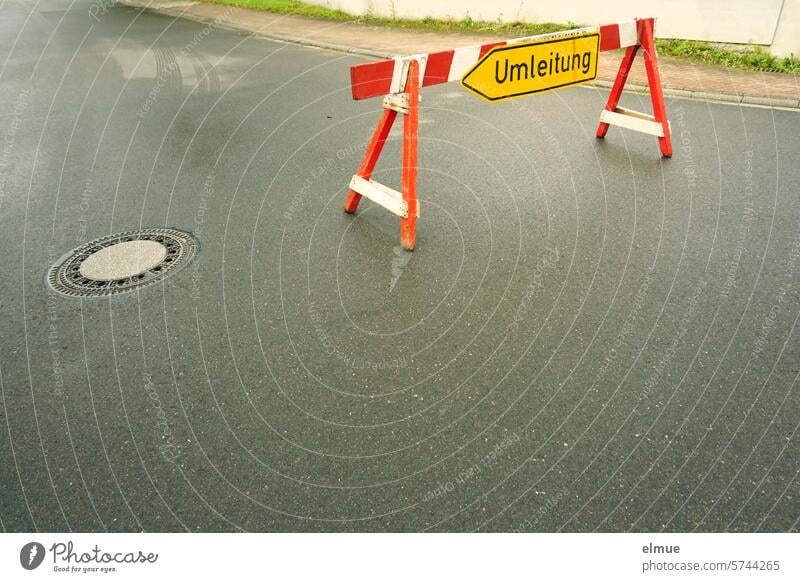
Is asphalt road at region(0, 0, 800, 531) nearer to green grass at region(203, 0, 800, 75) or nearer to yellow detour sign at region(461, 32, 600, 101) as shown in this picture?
yellow detour sign at region(461, 32, 600, 101)

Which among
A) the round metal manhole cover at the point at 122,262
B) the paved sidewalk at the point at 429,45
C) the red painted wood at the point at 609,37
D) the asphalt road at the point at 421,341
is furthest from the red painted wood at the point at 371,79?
the paved sidewalk at the point at 429,45

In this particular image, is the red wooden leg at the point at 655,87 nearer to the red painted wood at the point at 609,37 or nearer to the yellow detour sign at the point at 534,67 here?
the red painted wood at the point at 609,37

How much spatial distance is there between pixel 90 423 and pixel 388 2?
48.0 feet

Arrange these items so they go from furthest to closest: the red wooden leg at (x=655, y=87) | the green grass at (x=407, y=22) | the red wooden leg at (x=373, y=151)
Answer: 1. the green grass at (x=407, y=22)
2. the red wooden leg at (x=655, y=87)
3. the red wooden leg at (x=373, y=151)

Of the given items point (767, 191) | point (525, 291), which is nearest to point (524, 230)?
point (525, 291)

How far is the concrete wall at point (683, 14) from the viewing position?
1031cm

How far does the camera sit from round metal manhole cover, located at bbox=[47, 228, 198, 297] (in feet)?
14.9

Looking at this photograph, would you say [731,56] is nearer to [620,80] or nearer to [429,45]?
[620,80]

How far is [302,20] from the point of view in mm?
16344

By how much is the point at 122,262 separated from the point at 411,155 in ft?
7.84

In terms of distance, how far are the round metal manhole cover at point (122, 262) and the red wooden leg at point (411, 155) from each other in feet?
5.63

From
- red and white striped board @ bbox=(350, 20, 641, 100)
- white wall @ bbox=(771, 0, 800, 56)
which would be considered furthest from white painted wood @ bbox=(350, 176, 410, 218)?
white wall @ bbox=(771, 0, 800, 56)

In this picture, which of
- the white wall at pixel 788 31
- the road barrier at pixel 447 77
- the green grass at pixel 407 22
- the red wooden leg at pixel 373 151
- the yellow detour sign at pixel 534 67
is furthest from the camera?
the green grass at pixel 407 22

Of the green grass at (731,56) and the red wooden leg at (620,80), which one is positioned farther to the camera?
the green grass at (731,56)
